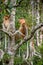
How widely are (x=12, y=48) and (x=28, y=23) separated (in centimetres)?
298

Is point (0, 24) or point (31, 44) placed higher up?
point (0, 24)

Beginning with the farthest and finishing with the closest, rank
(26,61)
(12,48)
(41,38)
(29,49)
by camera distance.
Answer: (41,38) → (29,49) → (26,61) → (12,48)

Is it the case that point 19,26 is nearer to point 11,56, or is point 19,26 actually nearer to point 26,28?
point 26,28

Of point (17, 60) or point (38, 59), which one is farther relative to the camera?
point (38, 59)

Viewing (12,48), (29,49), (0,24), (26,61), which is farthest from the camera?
(29,49)

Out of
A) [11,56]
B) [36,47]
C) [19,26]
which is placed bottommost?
[36,47]

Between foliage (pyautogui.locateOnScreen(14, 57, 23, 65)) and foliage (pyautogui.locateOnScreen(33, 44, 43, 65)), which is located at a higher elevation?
foliage (pyautogui.locateOnScreen(14, 57, 23, 65))

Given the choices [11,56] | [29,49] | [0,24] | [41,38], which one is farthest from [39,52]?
[11,56]

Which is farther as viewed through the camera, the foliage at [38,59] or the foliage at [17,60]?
the foliage at [38,59]

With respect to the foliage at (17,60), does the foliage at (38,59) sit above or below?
below

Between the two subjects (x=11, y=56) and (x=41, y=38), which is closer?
(x=11, y=56)

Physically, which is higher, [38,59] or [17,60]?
[17,60]

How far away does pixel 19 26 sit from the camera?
748 centimetres

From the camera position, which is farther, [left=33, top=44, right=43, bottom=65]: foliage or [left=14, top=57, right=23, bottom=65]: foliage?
[left=33, top=44, right=43, bottom=65]: foliage
